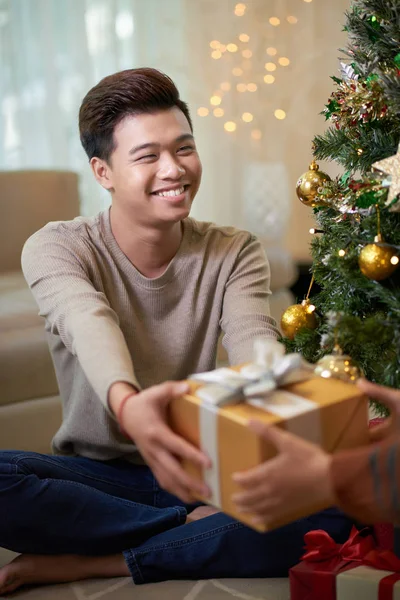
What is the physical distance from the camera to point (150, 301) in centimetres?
147

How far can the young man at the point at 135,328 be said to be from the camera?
53.0 inches

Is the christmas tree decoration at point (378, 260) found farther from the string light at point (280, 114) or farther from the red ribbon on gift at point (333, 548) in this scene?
the string light at point (280, 114)

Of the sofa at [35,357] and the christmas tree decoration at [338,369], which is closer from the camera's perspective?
the christmas tree decoration at [338,369]

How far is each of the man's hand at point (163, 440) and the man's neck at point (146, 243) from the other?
513 mm

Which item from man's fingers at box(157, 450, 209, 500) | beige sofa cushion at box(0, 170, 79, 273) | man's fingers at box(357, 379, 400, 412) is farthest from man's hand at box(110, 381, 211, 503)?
beige sofa cushion at box(0, 170, 79, 273)

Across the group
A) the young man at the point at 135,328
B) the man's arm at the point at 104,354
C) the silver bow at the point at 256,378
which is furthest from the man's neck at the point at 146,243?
the silver bow at the point at 256,378

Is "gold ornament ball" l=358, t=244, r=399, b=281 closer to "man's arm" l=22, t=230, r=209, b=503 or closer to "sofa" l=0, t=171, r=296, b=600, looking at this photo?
"man's arm" l=22, t=230, r=209, b=503

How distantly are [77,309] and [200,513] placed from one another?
566mm

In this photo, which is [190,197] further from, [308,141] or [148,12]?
[308,141]

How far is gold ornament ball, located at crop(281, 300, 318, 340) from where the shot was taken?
4.35ft

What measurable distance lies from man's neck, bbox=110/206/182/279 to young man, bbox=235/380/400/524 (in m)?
0.68

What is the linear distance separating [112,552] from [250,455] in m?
0.67

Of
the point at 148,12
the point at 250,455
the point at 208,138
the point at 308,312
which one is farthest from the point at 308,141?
the point at 250,455

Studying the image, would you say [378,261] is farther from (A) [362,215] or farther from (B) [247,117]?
(B) [247,117]
